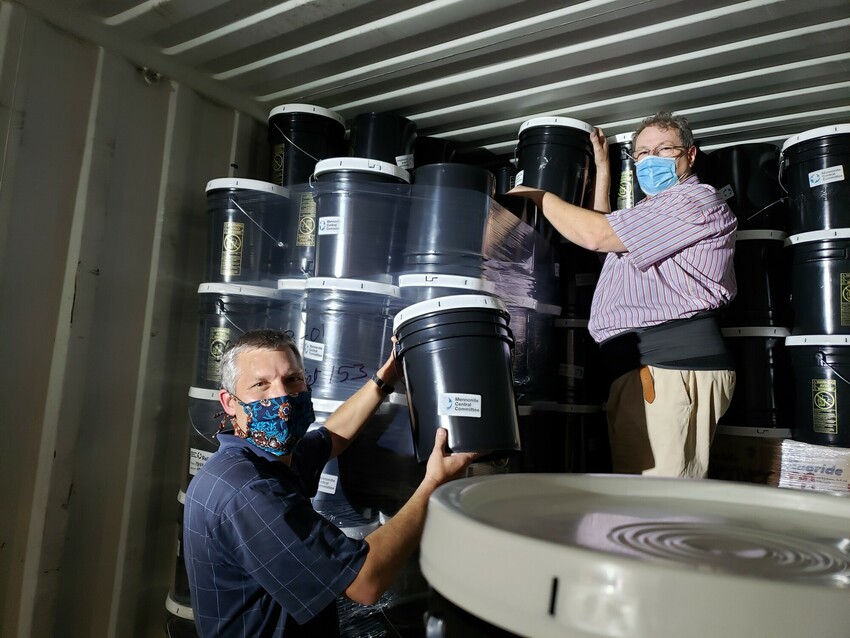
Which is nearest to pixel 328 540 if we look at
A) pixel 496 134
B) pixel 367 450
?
pixel 367 450

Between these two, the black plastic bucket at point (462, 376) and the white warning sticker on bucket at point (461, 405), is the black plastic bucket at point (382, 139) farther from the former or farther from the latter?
the white warning sticker on bucket at point (461, 405)

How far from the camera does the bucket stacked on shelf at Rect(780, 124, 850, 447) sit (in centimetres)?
289

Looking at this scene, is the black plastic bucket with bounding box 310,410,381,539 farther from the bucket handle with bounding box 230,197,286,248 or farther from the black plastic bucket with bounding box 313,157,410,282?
the bucket handle with bounding box 230,197,286,248

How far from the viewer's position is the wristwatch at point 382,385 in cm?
246

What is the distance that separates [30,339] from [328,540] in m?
1.82

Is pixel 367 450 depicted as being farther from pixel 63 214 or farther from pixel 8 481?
pixel 63 214

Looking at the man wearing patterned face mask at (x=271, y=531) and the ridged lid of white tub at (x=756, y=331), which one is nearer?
the man wearing patterned face mask at (x=271, y=531)

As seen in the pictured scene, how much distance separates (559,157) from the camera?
325 cm

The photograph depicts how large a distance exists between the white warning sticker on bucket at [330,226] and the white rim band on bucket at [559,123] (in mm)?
1212

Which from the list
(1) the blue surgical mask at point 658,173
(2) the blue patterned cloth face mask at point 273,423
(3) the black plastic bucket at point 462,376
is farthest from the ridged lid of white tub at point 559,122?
(2) the blue patterned cloth face mask at point 273,423

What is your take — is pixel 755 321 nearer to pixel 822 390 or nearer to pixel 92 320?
pixel 822 390

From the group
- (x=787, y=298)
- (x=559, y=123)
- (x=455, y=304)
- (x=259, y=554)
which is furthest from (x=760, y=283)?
(x=259, y=554)

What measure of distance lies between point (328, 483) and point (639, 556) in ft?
6.07

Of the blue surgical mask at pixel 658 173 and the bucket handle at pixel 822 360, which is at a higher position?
the blue surgical mask at pixel 658 173
